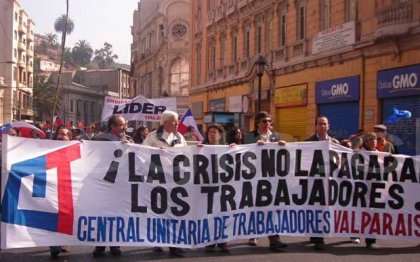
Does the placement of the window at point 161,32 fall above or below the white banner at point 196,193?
above

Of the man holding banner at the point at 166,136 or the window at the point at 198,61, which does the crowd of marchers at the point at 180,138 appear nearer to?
the man holding banner at the point at 166,136

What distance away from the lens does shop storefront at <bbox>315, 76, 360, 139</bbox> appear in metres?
20.7

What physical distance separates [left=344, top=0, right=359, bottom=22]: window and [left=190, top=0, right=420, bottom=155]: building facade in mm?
34

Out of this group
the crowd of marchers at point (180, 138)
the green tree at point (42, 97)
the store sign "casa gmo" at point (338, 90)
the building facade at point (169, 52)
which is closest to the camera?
the crowd of marchers at point (180, 138)

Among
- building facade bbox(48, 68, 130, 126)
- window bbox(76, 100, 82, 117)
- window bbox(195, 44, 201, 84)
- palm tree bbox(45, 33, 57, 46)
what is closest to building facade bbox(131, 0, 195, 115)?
window bbox(195, 44, 201, 84)

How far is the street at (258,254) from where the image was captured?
758cm

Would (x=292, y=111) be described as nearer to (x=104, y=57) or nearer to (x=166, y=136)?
(x=166, y=136)

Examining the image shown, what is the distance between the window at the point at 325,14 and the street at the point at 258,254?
601 inches

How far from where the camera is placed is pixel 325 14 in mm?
23016

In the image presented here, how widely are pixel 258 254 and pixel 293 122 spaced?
60.1 ft

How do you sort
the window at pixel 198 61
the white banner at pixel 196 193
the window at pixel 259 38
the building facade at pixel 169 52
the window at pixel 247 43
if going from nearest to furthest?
the white banner at pixel 196 193 → the window at pixel 259 38 → the window at pixel 247 43 → the window at pixel 198 61 → the building facade at pixel 169 52

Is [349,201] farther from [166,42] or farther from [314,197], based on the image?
[166,42]

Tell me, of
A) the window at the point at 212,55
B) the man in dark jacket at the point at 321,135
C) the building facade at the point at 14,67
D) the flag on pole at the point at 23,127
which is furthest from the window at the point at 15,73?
the man in dark jacket at the point at 321,135

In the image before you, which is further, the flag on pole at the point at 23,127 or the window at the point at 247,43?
the window at the point at 247,43
